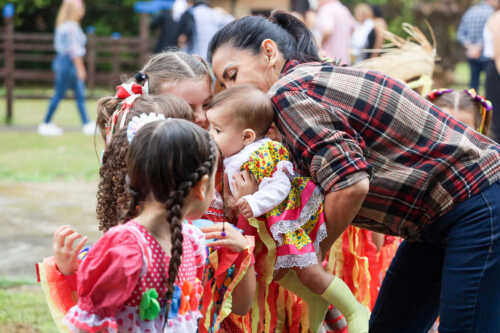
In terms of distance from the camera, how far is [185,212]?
188cm

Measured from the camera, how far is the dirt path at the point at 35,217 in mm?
4543

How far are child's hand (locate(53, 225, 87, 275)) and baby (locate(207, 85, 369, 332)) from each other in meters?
0.67

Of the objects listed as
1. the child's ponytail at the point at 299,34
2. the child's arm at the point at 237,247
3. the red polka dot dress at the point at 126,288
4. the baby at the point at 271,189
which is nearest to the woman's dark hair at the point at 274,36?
the child's ponytail at the point at 299,34

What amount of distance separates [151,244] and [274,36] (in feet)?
3.89

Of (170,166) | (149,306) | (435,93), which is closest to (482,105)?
(435,93)

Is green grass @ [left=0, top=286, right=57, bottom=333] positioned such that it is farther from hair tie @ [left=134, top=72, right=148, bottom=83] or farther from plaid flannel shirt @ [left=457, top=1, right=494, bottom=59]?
plaid flannel shirt @ [left=457, top=1, right=494, bottom=59]

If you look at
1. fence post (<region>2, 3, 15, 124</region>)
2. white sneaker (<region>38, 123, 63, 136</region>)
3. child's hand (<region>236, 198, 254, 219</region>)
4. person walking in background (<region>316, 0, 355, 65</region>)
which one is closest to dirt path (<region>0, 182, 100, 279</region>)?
child's hand (<region>236, 198, 254, 219</region>)

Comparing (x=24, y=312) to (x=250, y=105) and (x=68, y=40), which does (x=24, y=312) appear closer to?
(x=250, y=105)

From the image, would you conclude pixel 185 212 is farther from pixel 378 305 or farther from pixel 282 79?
pixel 378 305

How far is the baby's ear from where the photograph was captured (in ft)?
8.34

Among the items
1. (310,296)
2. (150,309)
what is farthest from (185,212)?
(310,296)

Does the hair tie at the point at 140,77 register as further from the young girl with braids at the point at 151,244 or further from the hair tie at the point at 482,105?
the hair tie at the point at 482,105

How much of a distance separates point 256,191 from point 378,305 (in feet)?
2.49

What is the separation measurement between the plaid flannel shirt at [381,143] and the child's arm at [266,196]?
12 cm
